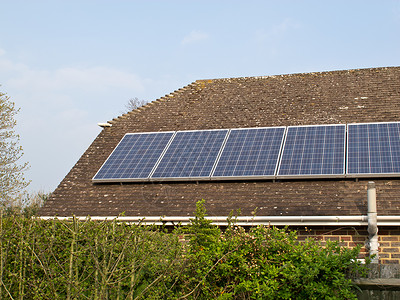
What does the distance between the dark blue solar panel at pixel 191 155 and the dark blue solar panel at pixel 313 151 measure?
191cm

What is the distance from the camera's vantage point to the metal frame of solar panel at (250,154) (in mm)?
13133

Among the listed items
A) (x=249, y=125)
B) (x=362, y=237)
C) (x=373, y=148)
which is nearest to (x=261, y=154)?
(x=249, y=125)

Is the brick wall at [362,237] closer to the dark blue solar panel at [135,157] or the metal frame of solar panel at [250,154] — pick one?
the metal frame of solar panel at [250,154]

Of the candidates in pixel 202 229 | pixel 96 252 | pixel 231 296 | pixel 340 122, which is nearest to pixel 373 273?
pixel 231 296

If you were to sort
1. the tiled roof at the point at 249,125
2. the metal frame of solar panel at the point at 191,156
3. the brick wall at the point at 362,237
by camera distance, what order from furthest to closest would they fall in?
the metal frame of solar panel at the point at 191,156 → the tiled roof at the point at 249,125 → the brick wall at the point at 362,237

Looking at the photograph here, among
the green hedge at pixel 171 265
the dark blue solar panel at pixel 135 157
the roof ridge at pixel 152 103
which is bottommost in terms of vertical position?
the green hedge at pixel 171 265

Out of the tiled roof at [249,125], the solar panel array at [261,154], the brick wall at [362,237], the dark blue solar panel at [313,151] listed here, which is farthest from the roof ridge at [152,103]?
the brick wall at [362,237]

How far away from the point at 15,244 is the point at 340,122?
9.18 metres

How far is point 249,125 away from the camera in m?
15.3

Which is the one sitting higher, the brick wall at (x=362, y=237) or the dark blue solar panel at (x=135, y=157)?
the dark blue solar panel at (x=135, y=157)

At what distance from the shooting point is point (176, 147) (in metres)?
14.8

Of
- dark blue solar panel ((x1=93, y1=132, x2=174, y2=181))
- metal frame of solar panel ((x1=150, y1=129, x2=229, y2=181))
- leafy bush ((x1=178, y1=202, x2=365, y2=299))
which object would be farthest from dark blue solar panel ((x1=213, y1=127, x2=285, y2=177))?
leafy bush ((x1=178, y1=202, x2=365, y2=299))

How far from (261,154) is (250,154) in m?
0.29

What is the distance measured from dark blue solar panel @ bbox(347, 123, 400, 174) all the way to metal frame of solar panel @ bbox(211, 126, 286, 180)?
183 cm
